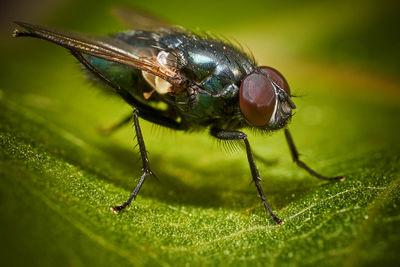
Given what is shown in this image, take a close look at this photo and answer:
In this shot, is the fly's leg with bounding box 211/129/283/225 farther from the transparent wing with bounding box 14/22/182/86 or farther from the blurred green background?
the transparent wing with bounding box 14/22/182/86

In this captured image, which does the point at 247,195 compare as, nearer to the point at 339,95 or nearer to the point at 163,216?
the point at 163,216

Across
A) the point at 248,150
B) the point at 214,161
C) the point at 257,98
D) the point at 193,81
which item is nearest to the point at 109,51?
the point at 193,81

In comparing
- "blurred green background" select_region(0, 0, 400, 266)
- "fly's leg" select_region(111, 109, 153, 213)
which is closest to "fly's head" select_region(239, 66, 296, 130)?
"blurred green background" select_region(0, 0, 400, 266)

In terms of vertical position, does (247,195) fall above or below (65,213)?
below

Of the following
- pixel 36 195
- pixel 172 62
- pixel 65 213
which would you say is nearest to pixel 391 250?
pixel 65 213

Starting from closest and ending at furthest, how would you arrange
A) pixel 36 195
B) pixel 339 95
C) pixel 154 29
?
pixel 36 195 < pixel 154 29 < pixel 339 95

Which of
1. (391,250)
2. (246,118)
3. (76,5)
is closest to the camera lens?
(391,250)

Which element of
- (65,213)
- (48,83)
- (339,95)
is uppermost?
(339,95)

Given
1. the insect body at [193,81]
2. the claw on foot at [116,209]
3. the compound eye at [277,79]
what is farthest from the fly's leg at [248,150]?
the claw on foot at [116,209]
